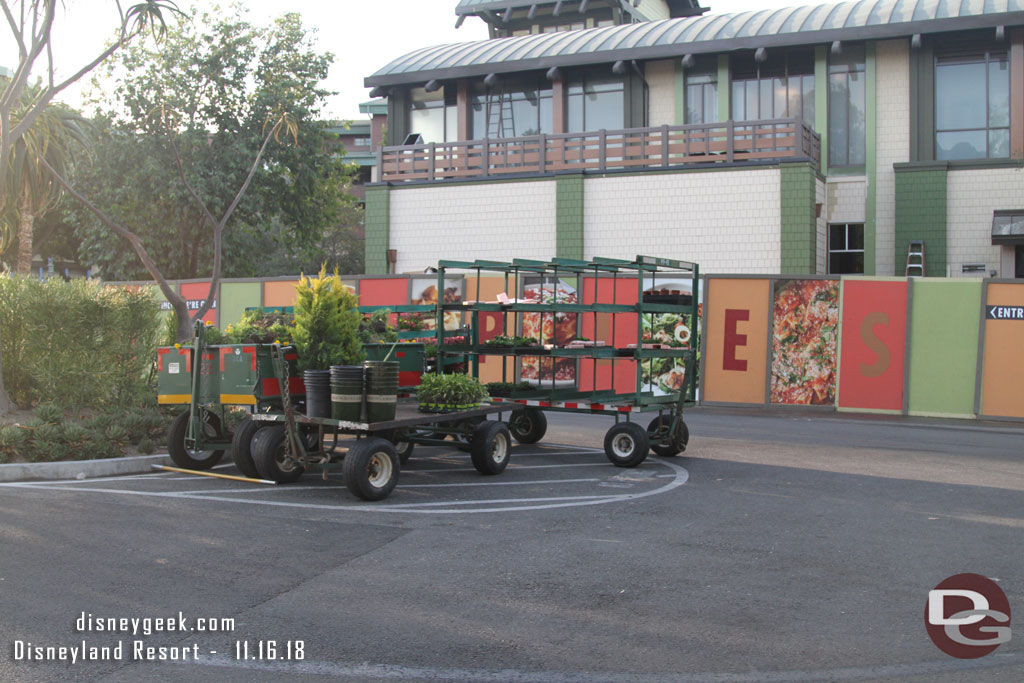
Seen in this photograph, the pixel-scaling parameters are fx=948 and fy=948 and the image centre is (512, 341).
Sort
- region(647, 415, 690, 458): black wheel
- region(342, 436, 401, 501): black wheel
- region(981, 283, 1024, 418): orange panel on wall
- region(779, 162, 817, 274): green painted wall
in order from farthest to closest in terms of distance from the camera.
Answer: region(779, 162, 817, 274): green painted wall < region(981, 283, 1024, 418): orange panel on wall < region(647, 415, 690, 458): black wheel < region(342, 436, 401, 501): black wheel

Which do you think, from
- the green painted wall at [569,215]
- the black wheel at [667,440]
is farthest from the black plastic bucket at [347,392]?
the green painted wall at [569,215]

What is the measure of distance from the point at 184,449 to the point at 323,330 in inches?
101

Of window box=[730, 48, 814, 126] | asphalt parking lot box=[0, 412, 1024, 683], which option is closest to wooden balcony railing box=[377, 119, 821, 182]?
window box=[730, 48, 814, 126]

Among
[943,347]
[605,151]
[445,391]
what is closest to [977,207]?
[943,347]

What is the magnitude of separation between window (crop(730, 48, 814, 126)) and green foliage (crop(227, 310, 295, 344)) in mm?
20711

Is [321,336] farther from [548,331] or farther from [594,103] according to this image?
[594,103]

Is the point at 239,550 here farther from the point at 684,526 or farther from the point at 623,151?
the point at 623,151

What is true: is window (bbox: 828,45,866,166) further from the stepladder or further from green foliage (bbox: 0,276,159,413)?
green foliage (bbox: 0,276,159,413)

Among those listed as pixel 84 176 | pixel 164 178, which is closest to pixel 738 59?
pixel 164 178

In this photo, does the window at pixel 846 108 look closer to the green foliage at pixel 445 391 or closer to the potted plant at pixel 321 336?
the green foliage at pixel 445 391

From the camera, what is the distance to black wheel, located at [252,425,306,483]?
10.0m

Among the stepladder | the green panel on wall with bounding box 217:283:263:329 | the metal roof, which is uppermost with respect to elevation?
the metal roof

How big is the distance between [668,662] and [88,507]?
20.3 ft

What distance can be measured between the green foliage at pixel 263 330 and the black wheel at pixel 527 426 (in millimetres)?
4032
